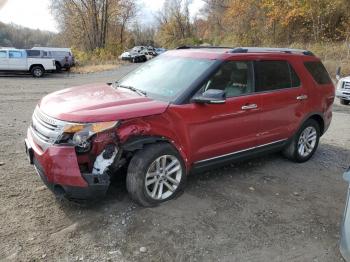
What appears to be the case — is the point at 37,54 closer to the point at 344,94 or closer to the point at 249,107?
the point at 344,94

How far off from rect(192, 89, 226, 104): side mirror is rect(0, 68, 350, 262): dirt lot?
1.13 m

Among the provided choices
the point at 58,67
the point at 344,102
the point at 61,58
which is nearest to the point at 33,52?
the point at 58,67

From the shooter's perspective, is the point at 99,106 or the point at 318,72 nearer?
the point at 99,106

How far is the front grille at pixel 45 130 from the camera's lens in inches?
145

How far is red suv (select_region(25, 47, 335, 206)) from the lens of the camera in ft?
12.0

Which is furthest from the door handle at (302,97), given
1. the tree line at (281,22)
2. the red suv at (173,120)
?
the tree line at (281,22)

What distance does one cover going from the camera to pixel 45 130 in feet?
12.5

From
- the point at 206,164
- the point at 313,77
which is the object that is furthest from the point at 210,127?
the point at 313,77

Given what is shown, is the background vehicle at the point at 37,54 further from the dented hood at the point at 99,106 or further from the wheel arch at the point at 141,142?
the wheel arch at the point at 141,142

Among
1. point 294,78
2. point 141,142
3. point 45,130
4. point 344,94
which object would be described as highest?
point 294,78

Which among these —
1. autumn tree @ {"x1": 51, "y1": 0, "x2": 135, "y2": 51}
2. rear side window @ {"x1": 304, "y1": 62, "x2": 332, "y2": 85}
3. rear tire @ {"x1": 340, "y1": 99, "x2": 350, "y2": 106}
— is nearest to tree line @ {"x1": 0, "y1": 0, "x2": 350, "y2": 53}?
autumn tree @ {"x1": 51, "y1": 0, "x2": 135, "y2": 51}

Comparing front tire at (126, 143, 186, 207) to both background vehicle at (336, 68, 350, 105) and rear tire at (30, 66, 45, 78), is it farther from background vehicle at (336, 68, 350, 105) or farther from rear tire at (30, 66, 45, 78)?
rear tire at (30, 66, 45, 78)

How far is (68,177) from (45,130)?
0.57 m

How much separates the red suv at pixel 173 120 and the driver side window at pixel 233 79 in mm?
12
